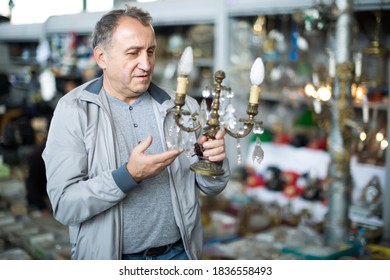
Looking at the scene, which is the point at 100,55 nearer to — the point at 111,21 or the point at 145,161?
the point at 111,21

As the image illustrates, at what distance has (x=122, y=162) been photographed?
105 cm

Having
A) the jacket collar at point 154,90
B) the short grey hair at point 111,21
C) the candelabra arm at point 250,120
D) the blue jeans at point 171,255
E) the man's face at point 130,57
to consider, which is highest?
the short grey hair at point 111,21

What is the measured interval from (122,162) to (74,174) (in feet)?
0.34

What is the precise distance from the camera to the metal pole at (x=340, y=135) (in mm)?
1713

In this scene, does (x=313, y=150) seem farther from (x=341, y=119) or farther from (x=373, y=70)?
(x=341, y=119)

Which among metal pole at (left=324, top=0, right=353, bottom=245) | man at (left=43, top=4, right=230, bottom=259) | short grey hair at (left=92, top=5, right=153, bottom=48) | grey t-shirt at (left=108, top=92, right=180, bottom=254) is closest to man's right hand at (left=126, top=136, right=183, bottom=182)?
man at (left=43, top=4, right=230, bottom=259)

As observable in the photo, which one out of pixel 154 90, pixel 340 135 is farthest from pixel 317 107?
pixel 154 90

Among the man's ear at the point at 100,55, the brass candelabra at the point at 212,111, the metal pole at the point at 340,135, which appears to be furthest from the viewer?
the metal pole at the point at 340,135

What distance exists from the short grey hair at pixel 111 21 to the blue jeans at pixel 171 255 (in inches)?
18.1

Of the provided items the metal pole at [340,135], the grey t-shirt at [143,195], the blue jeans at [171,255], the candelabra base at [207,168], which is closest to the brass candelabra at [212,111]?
the candelabra base at [207,168]

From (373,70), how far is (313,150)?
0.47 m

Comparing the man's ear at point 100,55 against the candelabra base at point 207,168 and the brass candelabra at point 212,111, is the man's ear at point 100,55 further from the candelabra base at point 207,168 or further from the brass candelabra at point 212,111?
the candelabra base at point 207,168

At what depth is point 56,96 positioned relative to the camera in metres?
1.62
